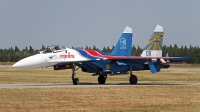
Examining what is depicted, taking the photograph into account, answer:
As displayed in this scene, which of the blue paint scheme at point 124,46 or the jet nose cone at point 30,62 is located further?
the blue paint scheme at point 124,46

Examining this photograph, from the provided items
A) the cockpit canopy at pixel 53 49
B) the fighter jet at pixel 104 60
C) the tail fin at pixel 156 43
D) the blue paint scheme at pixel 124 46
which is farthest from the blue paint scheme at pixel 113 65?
the tail fin at pixel 156 43

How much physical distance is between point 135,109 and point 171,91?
773cm

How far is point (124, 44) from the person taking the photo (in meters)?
38.0

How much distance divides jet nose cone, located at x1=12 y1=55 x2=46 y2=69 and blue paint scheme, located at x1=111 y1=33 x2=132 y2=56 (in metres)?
7.55

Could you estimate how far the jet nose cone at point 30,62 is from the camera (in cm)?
3117

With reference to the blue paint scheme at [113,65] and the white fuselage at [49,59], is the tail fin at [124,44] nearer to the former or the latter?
the blue paint scheme at [113,65]

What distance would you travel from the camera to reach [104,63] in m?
34.6

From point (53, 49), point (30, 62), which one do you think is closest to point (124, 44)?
point (53, 49)

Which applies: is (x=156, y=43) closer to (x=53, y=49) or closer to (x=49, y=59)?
(x=53, y=49)

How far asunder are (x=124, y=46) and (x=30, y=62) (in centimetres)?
883

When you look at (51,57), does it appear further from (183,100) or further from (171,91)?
(183,100)

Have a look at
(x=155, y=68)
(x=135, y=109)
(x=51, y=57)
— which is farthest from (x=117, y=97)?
(x=155, y=68)

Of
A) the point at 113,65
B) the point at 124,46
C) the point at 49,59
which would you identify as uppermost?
the point at 124,46

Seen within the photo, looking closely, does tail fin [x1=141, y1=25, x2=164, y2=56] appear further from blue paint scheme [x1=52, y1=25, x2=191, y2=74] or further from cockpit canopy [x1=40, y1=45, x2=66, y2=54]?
cockpit canopy [x1=40, y1=45, x2=66, y2=54]
